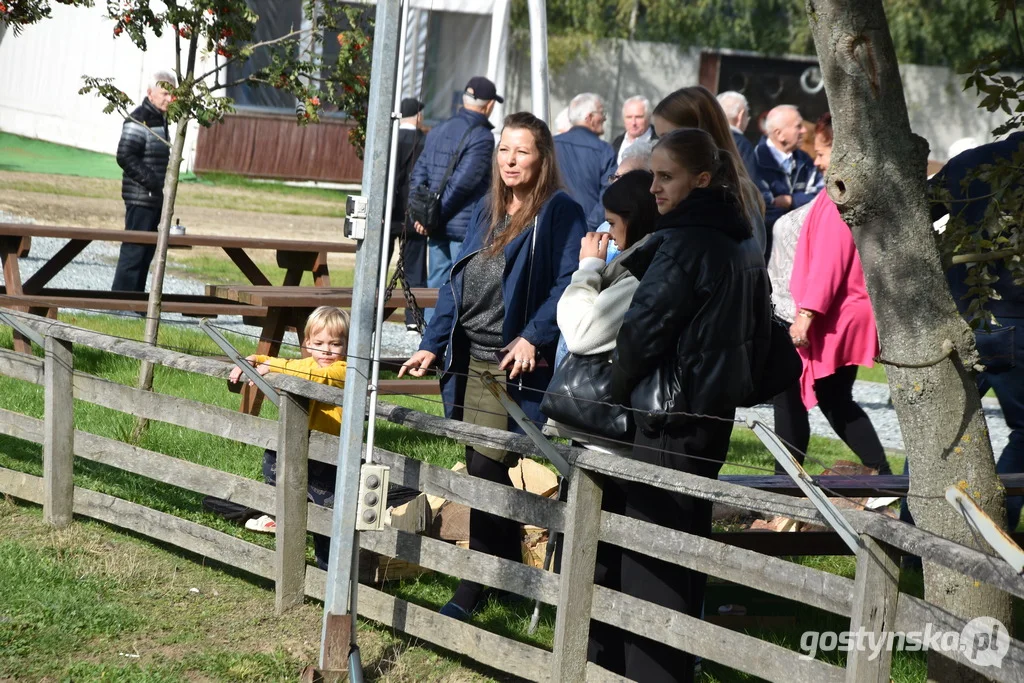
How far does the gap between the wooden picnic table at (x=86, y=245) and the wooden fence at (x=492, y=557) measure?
3.02 metres

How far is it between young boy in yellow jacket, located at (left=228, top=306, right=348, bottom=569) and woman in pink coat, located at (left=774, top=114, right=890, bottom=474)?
2.28 metres

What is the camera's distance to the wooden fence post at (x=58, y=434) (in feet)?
17.3

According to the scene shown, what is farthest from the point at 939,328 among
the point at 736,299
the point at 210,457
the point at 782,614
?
the point at 210,457

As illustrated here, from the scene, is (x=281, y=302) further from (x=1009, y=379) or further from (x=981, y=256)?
(x=981, y=256)

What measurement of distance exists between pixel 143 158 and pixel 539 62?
4.53 meters

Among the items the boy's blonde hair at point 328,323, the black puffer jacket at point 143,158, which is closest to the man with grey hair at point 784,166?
the boy's blonde hair at point 328,323

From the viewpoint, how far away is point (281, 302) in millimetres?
7605

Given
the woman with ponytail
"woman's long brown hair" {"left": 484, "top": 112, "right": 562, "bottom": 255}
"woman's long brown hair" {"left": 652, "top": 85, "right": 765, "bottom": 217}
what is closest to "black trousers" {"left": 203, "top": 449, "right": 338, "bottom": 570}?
"woman's long brown hair" {"left": 484, "top": 112, "right": 562, "bottom": 255}

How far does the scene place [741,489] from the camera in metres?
3.38

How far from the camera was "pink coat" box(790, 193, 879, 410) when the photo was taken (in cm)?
620

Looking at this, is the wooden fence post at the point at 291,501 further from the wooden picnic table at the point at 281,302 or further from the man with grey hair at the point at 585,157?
the man with grey hair at the point at 585,157

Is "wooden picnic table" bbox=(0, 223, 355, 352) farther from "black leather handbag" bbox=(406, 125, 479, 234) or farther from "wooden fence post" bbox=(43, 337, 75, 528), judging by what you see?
"wooden fence post" bbox=(43, 337, 75, 528)

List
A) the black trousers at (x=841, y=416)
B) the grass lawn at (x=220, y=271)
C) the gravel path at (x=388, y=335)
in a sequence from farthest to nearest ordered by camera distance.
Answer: the grass lawn at (x=220, y=271) → the gravel path at (x=388, y=335) → the black trousers at (x=841, y=416)

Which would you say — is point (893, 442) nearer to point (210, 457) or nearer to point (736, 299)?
point (210, 457)
